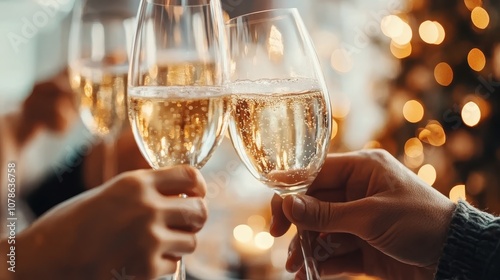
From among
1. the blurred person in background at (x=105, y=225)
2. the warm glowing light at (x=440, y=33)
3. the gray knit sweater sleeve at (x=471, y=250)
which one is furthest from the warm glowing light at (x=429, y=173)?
the gray knit sweater sleeve at (x=471, y=250)

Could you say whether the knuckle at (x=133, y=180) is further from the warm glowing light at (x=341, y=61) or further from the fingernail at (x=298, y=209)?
Answer: the warm glowing light at (x=341, y=61)

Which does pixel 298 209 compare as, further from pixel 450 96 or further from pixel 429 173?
pixel 429 173

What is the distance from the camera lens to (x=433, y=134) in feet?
8.34

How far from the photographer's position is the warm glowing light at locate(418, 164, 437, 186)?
2.57 meters

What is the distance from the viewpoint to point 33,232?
1.01 metres

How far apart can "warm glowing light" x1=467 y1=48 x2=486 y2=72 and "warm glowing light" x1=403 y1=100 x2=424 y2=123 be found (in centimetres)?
24

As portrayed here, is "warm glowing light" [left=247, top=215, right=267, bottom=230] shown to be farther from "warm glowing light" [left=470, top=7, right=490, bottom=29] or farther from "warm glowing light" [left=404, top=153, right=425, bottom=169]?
"warm glowing light" [left=470, top=7, right=490, bottom=29]

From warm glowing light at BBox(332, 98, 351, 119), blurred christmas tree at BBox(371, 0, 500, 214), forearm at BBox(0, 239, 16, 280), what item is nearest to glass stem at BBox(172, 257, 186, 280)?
forearm at BBox(0, 239, 16, 280)

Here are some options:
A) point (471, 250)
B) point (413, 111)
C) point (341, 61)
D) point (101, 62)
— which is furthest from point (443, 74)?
point (471, 250)

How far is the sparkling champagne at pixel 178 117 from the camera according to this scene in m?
0.75

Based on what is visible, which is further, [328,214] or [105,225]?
[105,225]

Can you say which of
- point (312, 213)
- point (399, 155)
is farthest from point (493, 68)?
point (312, 213)

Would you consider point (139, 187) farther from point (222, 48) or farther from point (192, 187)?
point (222, 48)

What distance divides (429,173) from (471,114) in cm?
29
